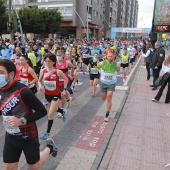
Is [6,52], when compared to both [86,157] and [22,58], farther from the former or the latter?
[86,157]

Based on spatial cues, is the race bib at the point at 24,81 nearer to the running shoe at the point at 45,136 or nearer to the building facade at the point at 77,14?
the running shoe at the point at 45,136

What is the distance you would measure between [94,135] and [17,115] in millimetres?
2904

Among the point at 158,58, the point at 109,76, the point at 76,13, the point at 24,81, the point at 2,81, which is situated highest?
the point at 76,13

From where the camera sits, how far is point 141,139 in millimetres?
5070

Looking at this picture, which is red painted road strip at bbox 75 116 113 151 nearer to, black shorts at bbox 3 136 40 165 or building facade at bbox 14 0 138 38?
black shorts at bbox 3 136 40 165

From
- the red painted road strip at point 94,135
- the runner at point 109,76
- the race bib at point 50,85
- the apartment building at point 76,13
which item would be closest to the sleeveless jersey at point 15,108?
the red painted road strip at point 94,135

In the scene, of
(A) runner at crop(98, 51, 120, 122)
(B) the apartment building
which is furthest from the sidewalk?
(B) the apartment building

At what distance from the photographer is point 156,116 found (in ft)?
21.9

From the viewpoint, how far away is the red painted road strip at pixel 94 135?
15.4 feet

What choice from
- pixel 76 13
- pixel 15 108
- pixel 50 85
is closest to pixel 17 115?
pixel 15 108

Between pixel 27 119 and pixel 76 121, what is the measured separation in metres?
3.61

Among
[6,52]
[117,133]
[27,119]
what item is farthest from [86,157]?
A: [6,52]

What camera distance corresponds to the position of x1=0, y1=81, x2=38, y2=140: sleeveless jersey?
98.7 inches

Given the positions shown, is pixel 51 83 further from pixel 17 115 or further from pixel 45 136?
pixel 17 115
